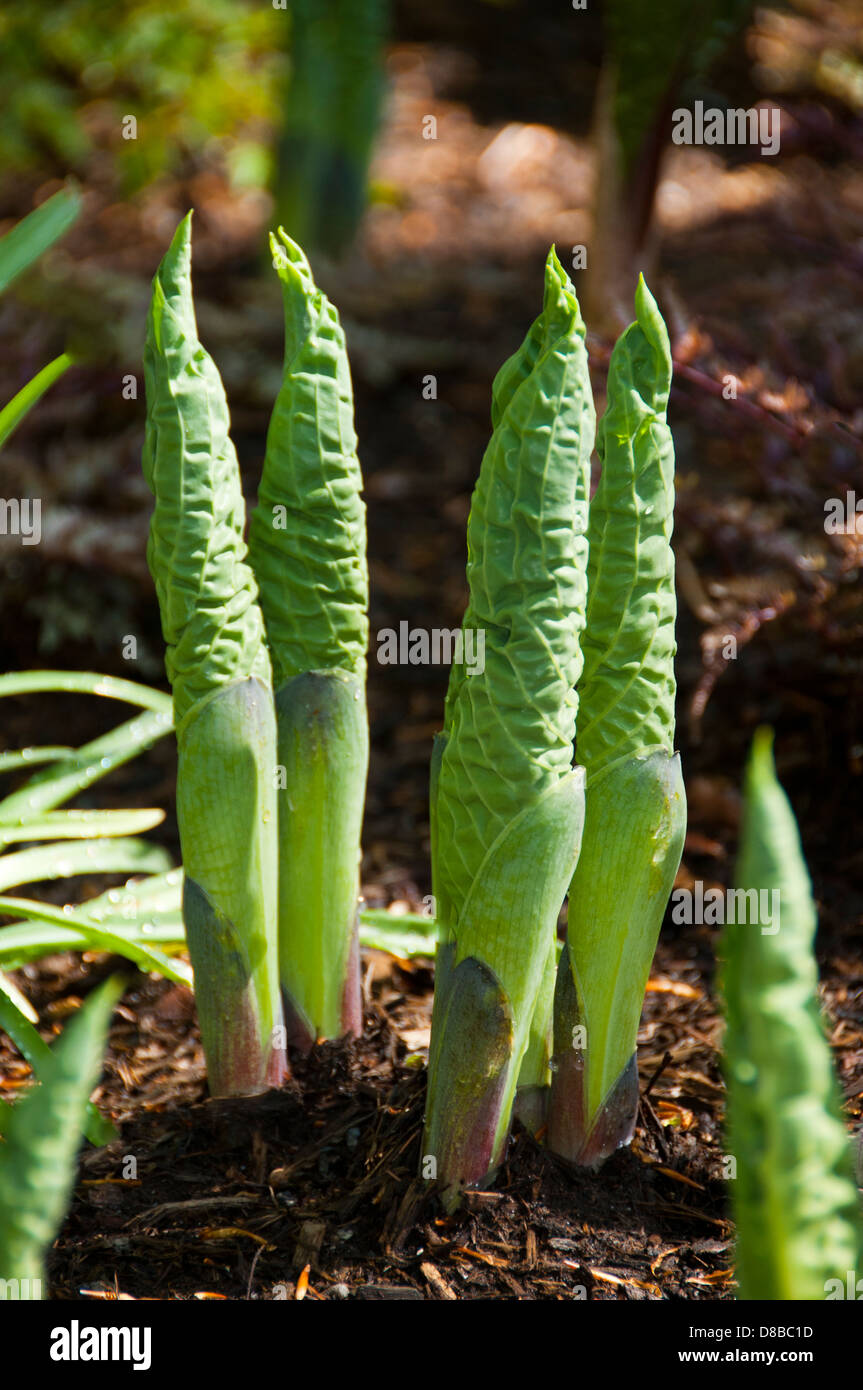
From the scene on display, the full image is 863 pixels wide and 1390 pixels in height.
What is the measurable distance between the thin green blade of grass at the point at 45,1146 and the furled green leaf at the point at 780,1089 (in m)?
0.42

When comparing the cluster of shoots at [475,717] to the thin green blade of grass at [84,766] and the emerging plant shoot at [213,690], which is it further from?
the thin green blade of grass at [84,766]

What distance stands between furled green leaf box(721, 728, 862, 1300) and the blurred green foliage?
12.1ft

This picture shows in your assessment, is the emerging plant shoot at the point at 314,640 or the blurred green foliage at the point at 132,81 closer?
the emerging plant shoot at the point at 314,640

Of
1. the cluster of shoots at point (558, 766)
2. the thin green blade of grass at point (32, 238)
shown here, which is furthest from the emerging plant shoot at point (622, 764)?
the thin green blade of grass at point (32, 238)

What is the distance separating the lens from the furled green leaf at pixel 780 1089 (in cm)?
75

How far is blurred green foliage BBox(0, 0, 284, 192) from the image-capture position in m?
4.00

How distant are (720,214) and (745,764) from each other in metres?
2.70

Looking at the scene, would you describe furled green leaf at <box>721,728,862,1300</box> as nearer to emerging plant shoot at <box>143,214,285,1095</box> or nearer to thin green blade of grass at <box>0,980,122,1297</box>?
thin green blade of grass at <box>0,980,122,1297</box>

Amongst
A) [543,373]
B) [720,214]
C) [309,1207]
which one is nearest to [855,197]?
[720,214]

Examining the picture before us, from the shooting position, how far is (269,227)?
384 cm

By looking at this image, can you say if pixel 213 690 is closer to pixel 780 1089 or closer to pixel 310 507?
pixel 310 507

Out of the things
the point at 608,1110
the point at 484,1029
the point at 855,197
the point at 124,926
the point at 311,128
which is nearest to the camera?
the point at 484,1029

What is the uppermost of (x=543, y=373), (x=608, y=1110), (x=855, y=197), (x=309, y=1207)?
(x=855, y=197)
